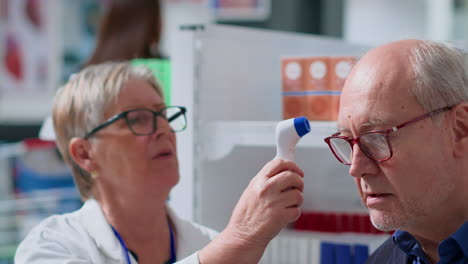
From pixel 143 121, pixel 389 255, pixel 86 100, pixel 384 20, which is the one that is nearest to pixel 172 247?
pixel 143 121

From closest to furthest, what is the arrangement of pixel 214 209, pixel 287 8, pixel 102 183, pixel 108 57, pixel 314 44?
pixel 102 183 → pixel 214 209 → pixel 314 44 → pixel 108 57 → pixel 287 8

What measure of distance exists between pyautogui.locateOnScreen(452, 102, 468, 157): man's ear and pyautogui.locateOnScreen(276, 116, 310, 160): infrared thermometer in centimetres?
28

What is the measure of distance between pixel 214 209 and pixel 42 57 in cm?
490

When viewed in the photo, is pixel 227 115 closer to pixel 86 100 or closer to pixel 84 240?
pixel 86 100

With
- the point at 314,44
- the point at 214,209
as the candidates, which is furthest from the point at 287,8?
the point at 214,209

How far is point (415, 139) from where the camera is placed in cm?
122

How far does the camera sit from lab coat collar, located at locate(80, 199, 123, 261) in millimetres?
1654

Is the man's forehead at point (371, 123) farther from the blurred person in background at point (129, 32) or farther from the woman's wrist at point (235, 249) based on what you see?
the blurred person in background at point (129, 32)

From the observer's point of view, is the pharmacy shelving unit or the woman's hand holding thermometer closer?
the woman's hand holding thermometer

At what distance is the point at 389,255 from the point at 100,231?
0.73m

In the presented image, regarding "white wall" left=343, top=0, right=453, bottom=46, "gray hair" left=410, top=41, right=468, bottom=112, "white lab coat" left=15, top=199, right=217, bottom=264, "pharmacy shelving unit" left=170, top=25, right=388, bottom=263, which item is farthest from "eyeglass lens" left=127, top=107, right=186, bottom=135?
"white wall" left=343, top=0, right=453, bottom=46

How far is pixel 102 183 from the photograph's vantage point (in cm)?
180

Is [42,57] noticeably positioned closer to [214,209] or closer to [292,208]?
[214,209]

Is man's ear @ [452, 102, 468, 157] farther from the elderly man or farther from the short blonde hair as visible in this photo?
the short blonde hair
